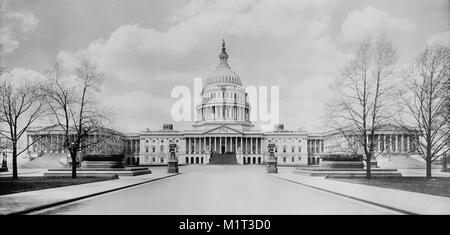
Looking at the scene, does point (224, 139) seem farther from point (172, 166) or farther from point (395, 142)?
point (395, 142)

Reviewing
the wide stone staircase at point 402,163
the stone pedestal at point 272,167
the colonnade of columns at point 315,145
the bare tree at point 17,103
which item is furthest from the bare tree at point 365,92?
the colonnade of columns at point 315,145

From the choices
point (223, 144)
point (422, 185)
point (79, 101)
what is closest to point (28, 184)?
point (79, 101)

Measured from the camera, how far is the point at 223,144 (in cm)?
14000

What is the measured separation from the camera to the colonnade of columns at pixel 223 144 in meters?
139

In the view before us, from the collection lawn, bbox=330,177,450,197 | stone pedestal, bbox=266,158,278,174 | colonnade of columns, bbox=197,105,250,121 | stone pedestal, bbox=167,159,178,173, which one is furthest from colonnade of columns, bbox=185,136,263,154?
lawn, bbox=330,177,450,197

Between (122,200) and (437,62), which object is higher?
(437,62)

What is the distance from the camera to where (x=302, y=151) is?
145m

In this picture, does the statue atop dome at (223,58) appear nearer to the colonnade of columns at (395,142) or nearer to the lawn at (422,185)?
the colonnade of columns at (395,142)

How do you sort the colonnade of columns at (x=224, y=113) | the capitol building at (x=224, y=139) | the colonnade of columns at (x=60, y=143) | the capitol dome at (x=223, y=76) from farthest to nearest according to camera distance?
the capitol dome at (x=223, y=76) → the colonnade of columns at (x=224, y=113) → the capitol building at (x=224, y=139) → the colonnade of columns at (x=60, y=143)

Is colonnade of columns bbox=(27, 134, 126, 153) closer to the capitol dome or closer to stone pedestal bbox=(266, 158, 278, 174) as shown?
stone pedestal bbox=(266, 158, 278, 174)
